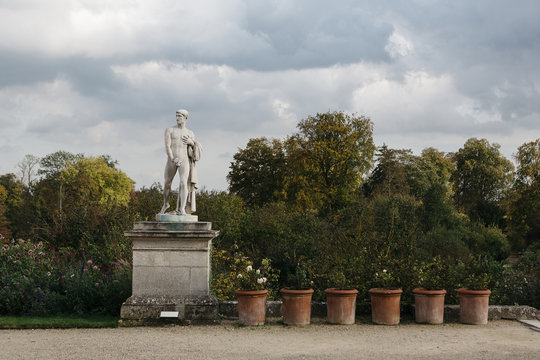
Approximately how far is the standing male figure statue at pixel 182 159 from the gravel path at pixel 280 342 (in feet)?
7.02

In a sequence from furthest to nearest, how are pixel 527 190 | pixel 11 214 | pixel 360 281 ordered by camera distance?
pixel 11 214, pixel 527 190, pixel 360 281

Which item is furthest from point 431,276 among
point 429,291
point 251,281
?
point 251,281

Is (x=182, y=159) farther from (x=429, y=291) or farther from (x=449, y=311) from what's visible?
(x=449, y=311)

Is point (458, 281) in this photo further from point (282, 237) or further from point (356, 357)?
point (282, 237)

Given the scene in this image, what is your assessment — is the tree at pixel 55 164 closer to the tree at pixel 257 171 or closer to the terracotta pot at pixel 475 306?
the tree at pixel 257 171

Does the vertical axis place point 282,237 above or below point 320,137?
below

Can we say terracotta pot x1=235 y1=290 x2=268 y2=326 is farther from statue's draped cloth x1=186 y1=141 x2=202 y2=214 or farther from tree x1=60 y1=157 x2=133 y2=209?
tree x1=60 y1=157 x2=133 y2=209

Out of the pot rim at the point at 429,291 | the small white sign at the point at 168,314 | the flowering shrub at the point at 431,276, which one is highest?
the flowering shrub at the point at 431,276

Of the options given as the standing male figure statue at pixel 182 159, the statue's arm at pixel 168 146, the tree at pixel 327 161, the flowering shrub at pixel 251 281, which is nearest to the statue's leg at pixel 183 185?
the standing male figure statue at pixel 182 159

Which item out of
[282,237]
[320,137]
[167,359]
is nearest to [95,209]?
[282,237]

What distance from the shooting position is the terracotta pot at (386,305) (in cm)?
853

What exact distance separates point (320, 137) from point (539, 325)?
2519cm

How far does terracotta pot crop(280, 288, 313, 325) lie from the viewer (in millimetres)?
8430

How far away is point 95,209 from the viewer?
1659cm
